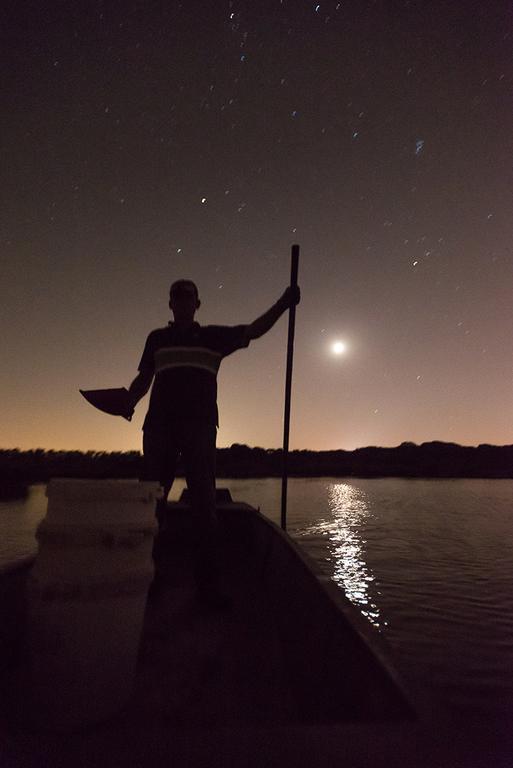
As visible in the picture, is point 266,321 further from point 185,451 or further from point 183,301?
point 185,451

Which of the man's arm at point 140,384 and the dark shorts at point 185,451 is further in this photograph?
the man's arm at point 140,384

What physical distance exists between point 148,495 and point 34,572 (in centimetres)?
41

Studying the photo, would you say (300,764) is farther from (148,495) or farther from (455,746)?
(148,495)

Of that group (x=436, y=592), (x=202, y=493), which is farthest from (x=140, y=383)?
(x=436, y=592)

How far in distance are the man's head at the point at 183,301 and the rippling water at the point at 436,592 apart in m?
2.40

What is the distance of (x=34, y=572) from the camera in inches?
53.4

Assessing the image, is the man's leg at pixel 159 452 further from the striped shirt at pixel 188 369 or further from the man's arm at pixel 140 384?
the man's arm at pixel 140 384

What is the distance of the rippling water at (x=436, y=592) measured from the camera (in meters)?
4.06

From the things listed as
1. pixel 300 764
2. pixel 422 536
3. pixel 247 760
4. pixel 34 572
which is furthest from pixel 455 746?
pixel 422 536

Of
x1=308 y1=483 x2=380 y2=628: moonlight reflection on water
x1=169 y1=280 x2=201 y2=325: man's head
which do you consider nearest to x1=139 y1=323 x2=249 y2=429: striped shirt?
x1=169 y1=280 x2=201 y2=325: man's head

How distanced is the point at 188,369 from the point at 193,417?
32 centimetres

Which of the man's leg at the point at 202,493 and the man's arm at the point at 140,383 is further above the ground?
the man's arm at the point at 140,383

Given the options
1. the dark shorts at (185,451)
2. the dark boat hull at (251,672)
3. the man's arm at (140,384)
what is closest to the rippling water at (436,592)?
the dark boat hull at (251,672)

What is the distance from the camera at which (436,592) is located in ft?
27.0
